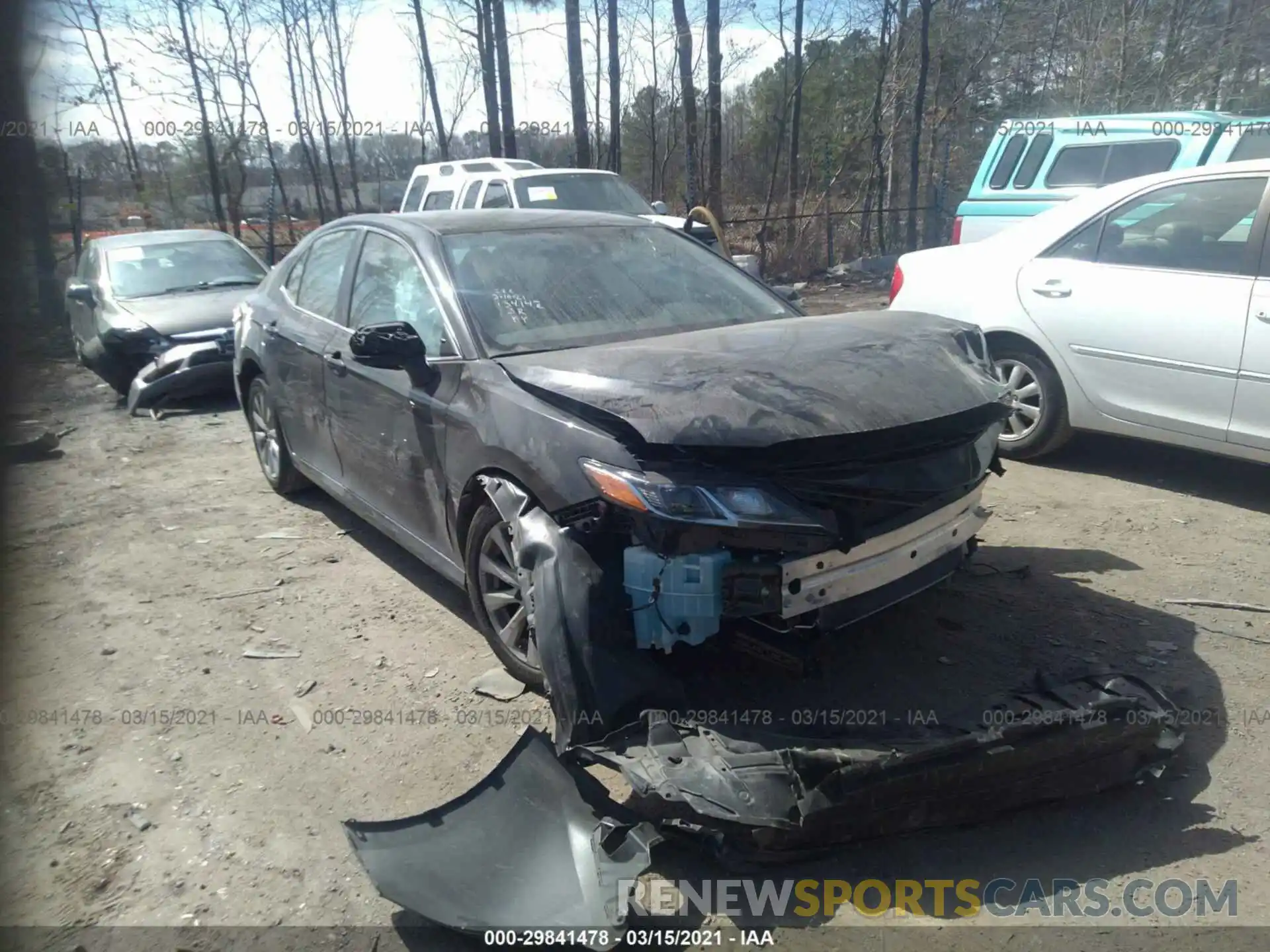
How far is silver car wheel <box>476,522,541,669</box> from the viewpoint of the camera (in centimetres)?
332

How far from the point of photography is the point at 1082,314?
5.26m

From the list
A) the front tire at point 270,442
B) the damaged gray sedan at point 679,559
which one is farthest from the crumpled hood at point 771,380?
the front tire at point 270,442

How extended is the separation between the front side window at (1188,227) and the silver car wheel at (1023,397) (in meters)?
0.75

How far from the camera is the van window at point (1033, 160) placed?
10102 millimetres

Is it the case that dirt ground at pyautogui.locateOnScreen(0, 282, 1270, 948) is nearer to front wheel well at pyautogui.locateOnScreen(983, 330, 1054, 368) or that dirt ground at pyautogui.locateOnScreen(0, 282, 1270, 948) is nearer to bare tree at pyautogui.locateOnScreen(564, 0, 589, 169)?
front wheel well at pyautogui.locateOnScreen(983, 330, 1054, 368)

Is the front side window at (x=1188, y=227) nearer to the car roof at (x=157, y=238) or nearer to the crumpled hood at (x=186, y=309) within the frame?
the crumpled hood at (x=186, y=309)

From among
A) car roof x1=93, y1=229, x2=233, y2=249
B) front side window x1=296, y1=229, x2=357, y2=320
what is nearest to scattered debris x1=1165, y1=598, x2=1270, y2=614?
front side window x1=296, y1=229, x2=357, y2=320

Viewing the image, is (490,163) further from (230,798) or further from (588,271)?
(230,798)

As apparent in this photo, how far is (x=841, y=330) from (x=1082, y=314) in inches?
99.7

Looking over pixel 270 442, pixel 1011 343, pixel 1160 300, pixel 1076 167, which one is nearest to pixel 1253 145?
pixel 1076 167

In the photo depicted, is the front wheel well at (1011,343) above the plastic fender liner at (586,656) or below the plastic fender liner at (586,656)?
above

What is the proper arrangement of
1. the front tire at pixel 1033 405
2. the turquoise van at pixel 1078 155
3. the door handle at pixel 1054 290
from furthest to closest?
the turquoise van at pixel 1078 155 → the front tire at pixel 1033 405 → the door handle at pixel 1054 290

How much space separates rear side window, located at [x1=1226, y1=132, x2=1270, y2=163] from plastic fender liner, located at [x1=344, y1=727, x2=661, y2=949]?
9.03 m

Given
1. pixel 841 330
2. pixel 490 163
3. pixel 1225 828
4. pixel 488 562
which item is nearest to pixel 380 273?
pixel 488 562
